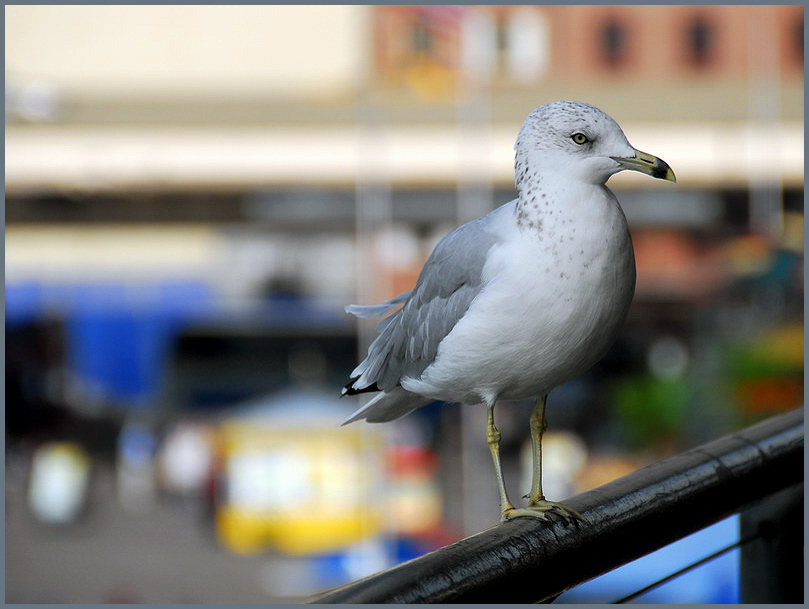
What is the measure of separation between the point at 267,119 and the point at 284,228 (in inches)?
87.0

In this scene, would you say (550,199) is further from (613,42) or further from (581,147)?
(613,42)

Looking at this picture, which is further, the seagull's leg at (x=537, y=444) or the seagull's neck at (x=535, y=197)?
the seagull's leg at (x=537, y=444)

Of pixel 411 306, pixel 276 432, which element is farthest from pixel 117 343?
pixel 411 306

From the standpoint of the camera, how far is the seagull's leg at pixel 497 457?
143 cm

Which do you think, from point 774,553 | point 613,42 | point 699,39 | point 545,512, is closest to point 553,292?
point 545,512

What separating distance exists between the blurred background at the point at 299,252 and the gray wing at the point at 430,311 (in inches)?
275

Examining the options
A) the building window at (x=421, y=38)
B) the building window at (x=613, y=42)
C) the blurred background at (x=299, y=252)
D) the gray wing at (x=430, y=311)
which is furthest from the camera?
the building window at (x=613, y=42)

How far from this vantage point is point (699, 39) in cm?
1644

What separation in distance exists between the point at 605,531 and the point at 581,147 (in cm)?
44

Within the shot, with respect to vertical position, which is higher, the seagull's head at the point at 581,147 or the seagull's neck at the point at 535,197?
the seagull's head at the point at 581,147

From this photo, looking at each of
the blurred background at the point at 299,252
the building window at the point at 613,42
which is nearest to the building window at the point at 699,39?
the blurred background at the point at 299,252

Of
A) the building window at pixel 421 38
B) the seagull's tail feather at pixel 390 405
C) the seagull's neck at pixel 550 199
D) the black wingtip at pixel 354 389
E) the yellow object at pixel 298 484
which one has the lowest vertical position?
the yellow object at pixel 298 484

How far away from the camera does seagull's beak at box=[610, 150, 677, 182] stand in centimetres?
125

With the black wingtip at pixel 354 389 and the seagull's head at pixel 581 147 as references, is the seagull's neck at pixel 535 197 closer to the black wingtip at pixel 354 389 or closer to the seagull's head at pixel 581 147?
the seagull's head at pixel 581 147
